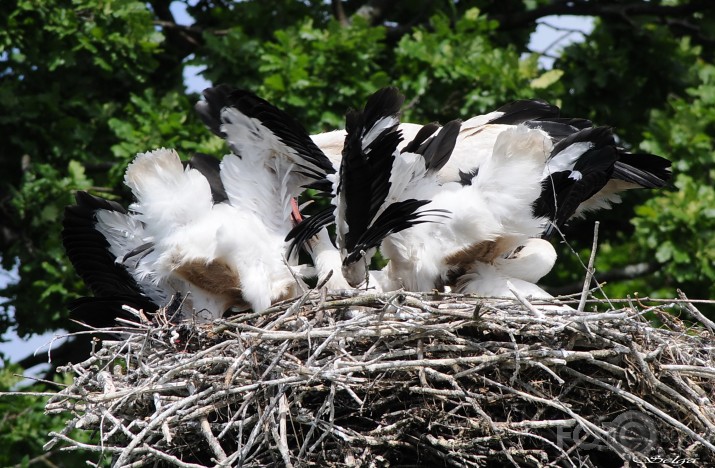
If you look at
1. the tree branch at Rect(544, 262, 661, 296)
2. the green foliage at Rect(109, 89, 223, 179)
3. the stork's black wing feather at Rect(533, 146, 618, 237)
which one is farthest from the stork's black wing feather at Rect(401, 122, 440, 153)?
the tree branch at Rect(544, 262, 661, 296)

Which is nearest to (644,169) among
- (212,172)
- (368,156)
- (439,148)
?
(439,148)

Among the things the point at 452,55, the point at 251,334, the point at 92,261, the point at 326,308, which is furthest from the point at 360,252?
the point at 452,55

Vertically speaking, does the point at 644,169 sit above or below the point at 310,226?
below

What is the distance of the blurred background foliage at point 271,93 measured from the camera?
24.0 feet

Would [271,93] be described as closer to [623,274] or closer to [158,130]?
[158,130]

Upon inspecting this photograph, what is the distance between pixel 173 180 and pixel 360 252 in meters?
1.13

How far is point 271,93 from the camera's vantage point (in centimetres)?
731

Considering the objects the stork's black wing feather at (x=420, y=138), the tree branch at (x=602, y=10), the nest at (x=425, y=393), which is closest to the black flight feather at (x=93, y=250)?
the nest at (x=425, y=393)

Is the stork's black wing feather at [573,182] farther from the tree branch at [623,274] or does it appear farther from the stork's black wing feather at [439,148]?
the tree branch at [623,274]

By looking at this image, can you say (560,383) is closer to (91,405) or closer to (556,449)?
(556,449)

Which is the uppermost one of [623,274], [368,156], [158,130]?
[368,156]

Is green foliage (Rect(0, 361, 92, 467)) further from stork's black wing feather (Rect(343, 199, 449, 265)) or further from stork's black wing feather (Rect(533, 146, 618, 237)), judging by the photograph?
stork's black wing feather (Rect(533, 146, 618, 237))

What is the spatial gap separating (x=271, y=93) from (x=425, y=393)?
3.67 m

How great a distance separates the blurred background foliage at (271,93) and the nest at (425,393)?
313 cm
